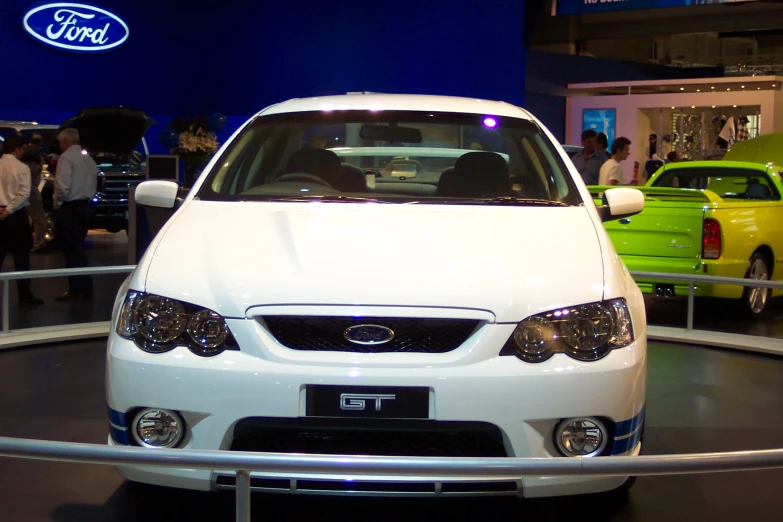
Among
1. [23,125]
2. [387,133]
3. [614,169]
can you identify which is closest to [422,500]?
[387,133]

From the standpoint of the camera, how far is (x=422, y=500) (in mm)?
3582

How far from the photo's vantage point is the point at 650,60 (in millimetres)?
29062

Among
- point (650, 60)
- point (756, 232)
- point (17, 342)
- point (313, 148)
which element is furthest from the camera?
point (650, 60)

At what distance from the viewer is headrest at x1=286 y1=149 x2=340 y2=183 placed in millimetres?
4176

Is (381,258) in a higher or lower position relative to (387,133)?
lower

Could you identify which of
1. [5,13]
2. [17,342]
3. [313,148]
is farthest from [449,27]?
[313,148]

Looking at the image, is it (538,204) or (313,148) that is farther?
(313,148)

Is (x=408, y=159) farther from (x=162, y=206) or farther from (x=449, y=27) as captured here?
(x=449, y=27)

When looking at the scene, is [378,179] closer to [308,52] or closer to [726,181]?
[726,181]

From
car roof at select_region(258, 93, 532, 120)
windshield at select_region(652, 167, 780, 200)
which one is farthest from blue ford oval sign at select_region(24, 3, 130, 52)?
car roof at select_region(258, 93, 532, 120)

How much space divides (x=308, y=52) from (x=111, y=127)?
382cm

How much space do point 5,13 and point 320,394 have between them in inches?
511

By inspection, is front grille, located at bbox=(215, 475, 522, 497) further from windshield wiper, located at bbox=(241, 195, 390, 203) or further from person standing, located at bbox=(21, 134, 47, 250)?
person standing, located at bbox=(21, 134, 47, 250)

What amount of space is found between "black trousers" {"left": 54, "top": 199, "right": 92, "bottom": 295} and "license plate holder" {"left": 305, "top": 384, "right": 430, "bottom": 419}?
6.67 metres
